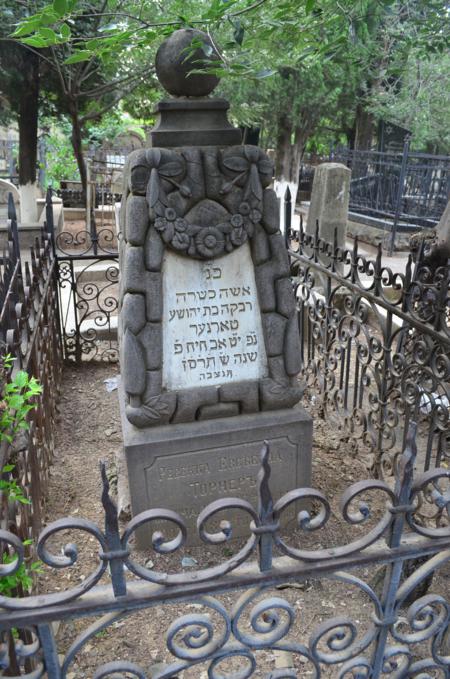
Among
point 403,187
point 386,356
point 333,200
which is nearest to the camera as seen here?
point 386,356

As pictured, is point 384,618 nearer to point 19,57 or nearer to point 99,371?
point 99,371

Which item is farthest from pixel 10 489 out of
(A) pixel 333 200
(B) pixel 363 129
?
(B) pixel 363 129

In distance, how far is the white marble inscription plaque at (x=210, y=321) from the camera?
2904 millimetres

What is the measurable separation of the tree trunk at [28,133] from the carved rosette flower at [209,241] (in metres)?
9.61

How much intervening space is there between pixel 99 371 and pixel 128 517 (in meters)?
2.50

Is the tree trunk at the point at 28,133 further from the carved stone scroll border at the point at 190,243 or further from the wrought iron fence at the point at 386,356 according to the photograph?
the carved stone scroll border at the point at 190,243

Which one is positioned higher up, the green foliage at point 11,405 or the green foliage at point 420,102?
the green foliage at point 420,102

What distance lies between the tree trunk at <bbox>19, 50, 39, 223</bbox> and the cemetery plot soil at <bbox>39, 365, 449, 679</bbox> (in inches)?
314

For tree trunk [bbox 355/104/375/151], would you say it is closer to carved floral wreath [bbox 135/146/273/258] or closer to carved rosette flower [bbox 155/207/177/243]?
carved floral wreath [bbox 135/146/273/258]

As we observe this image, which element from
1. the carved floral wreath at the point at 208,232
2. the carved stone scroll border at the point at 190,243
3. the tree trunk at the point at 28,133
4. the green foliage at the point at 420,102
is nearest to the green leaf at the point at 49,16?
the carved stone scroll border at the point at 190,243

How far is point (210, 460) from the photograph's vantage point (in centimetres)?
300

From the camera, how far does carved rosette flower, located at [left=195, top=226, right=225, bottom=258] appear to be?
2795 millimetres

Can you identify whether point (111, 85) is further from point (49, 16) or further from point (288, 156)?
point (49, 16)

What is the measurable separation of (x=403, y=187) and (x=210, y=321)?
10605 mm
